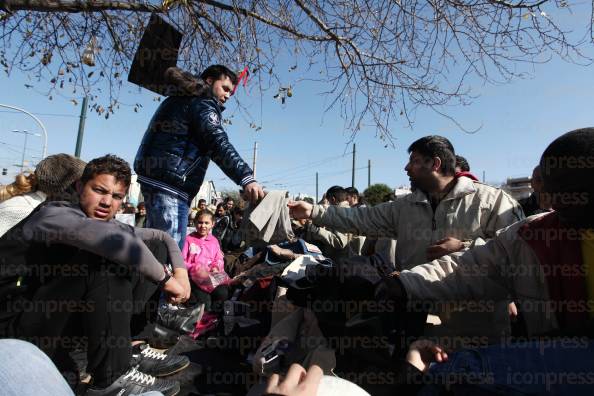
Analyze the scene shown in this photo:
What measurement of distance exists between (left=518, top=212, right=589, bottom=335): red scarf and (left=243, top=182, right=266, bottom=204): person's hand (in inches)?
58.3

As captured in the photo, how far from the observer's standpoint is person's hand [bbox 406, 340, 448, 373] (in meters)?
1.21

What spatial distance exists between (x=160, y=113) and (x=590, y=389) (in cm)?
279

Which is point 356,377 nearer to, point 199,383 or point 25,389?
point 25,389

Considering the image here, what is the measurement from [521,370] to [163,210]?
2.35 m

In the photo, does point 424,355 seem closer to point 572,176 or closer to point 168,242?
point 572,176

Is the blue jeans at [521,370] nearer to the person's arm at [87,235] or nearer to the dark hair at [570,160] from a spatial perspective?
the dark hair at [570,160]

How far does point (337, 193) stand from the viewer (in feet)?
19.6

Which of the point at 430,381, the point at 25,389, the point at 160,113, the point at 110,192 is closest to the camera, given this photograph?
the point at 25,389

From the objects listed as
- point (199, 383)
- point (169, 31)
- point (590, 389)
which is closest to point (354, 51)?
point (169, 31)

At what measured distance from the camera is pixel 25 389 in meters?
0.83

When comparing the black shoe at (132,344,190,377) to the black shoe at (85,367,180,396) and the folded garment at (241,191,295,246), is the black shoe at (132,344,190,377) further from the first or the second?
the folded garment at (241,191,295,246)

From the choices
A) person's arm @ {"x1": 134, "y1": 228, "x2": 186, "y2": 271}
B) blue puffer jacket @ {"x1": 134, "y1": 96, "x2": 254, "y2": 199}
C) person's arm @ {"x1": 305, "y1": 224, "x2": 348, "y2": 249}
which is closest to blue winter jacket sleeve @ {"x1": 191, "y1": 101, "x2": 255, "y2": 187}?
blue puffer jacket @ {"x1": 134, "y1": 96, "x2": 254, "y2": 199}

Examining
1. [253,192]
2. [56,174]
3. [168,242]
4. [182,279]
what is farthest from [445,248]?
[56,174]

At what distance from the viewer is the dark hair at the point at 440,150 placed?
267 centimetres
